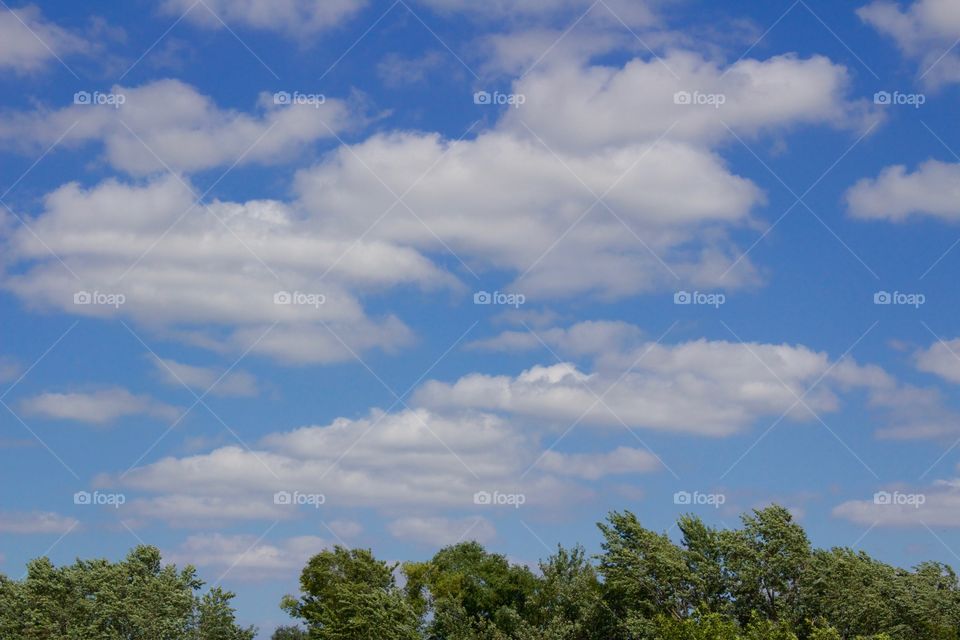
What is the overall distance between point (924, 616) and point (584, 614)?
2025cm

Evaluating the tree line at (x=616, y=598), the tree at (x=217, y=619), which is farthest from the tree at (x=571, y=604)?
the tree at (x=217, y=619)

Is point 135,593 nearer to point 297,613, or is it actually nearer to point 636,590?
point 297,613

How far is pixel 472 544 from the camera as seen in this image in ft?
310

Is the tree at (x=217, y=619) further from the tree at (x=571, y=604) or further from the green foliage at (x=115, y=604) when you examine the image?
the tree at (x=571, y=604)

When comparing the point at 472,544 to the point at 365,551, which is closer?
the point at 365,551

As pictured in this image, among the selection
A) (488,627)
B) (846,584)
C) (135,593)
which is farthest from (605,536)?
(135,593)

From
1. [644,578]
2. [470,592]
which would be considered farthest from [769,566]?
[470,592]

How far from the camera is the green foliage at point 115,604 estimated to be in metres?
67.5

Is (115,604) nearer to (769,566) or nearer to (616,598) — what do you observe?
(616,598)

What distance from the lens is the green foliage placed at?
67500mm

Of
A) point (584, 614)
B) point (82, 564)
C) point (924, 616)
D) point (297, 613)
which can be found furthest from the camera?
point (297, 613)

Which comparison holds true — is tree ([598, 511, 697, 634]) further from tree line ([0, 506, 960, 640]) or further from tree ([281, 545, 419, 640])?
tree ([281, 545, 419, 640])

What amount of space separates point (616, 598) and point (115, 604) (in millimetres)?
31804

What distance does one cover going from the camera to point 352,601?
237 ft
